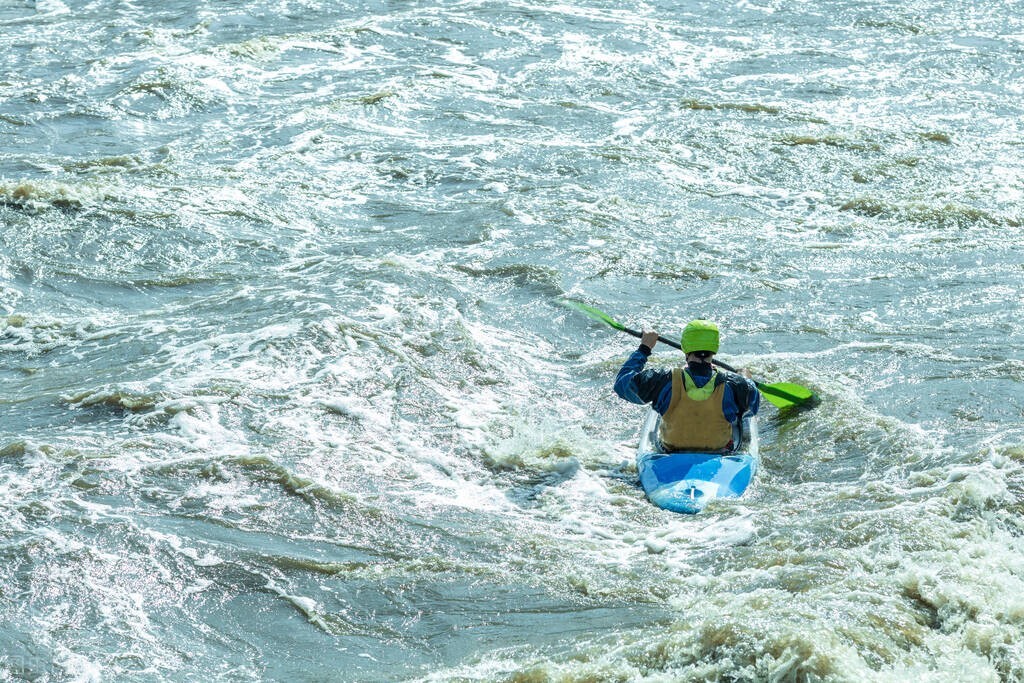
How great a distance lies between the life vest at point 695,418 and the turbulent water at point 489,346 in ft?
1.25

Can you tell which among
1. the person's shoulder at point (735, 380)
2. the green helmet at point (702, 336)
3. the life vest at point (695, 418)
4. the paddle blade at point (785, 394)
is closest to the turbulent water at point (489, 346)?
the paddle blade at point (785, 394)

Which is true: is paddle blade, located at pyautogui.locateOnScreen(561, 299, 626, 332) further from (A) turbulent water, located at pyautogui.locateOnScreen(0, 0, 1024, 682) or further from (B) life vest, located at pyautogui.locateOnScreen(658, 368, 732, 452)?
(B) life vest, located at pyautogui.locateOnScreen(658, 368, 732, 452)

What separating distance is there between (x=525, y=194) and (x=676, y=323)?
355 centimetres

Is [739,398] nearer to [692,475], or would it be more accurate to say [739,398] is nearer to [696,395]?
[696,395]

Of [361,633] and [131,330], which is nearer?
[361,633]

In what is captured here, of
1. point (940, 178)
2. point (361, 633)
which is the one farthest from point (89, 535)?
point (940, 178)

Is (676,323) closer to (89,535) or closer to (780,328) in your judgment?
(780,328)

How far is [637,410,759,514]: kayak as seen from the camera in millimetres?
6629

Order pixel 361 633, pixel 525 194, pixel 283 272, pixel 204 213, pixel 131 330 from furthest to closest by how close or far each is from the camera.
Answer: pixel 525 194
pixel 204 213
pixel 283 272
pixel 131 330
pixel 361 633

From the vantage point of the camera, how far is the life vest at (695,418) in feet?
23.0

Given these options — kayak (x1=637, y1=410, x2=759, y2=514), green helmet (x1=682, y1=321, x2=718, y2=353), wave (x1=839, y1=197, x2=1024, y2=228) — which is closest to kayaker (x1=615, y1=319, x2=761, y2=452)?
green helmet (x1=682, y1=321, x2=718, y2=353)

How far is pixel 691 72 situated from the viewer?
56.7ft

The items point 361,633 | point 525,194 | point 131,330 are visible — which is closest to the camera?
point 361,633

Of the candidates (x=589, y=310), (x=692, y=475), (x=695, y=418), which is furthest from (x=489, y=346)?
(x=692, y=475)
